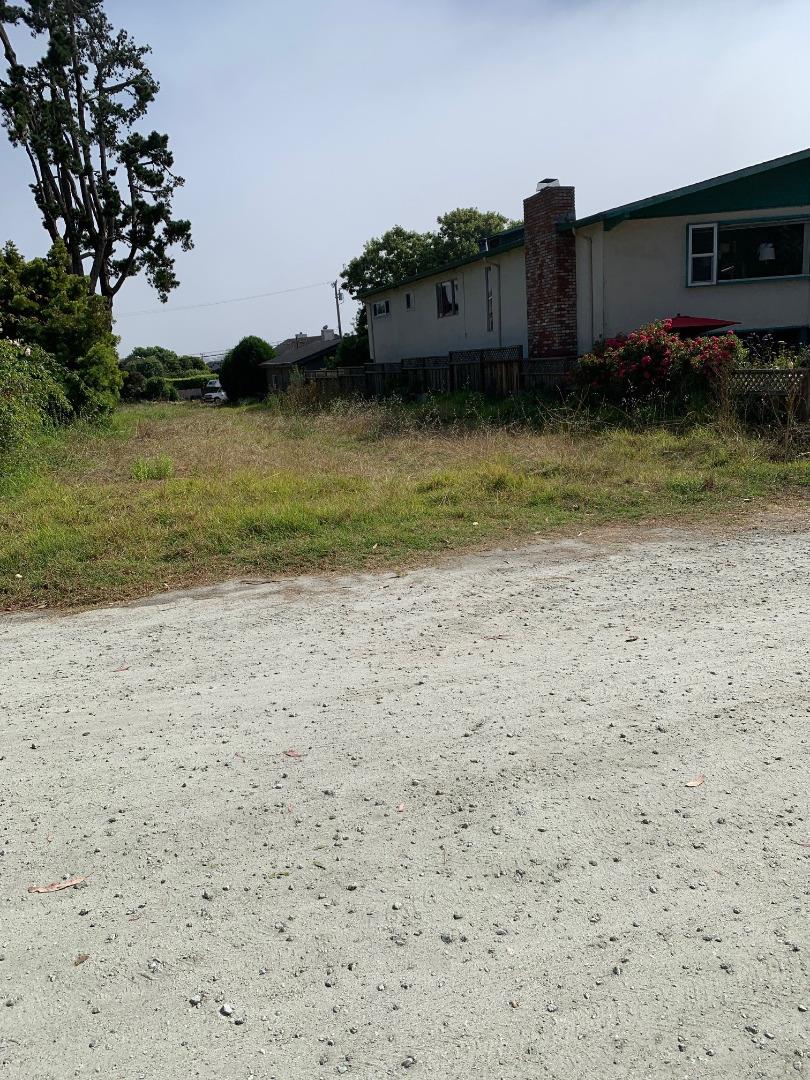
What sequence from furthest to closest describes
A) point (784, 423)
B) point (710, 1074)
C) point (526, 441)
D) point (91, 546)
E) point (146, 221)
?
point (146, 221) < point (526, 441) < point (784, 423) < point (91, 546) < point (710, 1074)

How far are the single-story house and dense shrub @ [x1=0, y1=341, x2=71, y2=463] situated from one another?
35.7ft

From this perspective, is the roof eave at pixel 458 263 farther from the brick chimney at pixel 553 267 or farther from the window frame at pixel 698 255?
the window frame at pixel 698 255

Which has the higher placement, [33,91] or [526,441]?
[33,91]

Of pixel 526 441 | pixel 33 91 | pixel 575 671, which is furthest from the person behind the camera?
pixel 33 91

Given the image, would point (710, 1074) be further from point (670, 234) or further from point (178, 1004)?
point (670, 234)

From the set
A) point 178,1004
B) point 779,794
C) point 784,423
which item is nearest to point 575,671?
point 779,794

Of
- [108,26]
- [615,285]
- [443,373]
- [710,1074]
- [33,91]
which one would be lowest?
[710,1074]

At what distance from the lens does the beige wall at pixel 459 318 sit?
2122 cm

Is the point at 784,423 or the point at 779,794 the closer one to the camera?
the point at 779,794

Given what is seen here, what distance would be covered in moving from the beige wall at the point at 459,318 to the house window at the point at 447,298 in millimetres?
181

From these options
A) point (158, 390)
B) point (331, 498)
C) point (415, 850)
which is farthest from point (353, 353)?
point (415, 850)

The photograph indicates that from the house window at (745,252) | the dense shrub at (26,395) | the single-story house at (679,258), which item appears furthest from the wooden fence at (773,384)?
the dense shrub at (26,395)

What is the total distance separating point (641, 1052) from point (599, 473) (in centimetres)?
847

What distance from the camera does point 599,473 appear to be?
10195 millimetres
